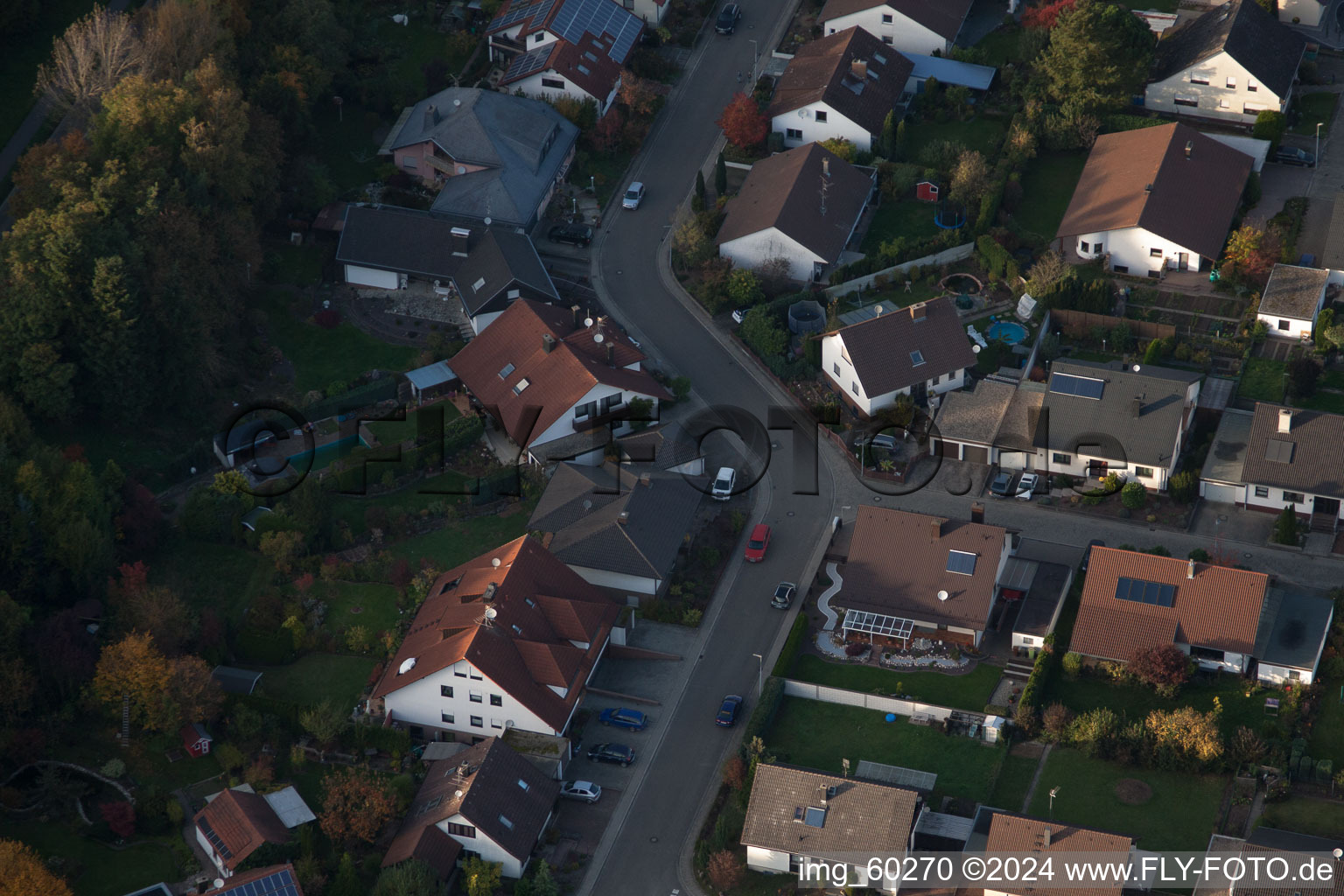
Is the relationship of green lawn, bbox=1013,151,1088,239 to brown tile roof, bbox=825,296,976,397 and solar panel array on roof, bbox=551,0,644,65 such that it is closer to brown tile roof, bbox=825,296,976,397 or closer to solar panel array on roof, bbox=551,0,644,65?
brown tile roof, bbox=825,296,976,397

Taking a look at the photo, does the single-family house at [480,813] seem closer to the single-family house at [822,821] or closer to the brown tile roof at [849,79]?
the single-family house at [822,821]

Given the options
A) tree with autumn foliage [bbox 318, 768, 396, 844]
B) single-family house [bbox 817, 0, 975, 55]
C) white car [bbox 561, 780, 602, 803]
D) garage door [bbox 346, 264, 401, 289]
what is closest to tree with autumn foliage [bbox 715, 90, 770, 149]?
single-family house [bbox 817, 0, 975, 55]

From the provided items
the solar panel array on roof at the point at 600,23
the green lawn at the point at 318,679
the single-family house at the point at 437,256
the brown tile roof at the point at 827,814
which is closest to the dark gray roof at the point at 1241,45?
the solar panel array on roof at the point at 600,23

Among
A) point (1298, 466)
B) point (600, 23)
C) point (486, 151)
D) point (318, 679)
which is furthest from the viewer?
point (600, 23)

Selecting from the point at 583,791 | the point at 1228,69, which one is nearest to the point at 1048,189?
the point at 1228,69

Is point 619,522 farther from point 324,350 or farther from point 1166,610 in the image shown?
point 1166,610
